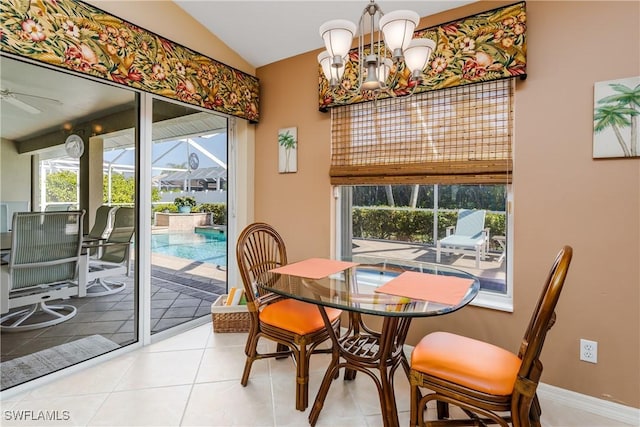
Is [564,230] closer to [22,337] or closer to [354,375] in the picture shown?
[354,375]

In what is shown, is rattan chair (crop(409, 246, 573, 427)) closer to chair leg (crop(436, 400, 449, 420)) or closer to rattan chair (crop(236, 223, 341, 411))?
chair leg (crop(436, 400, 449, 420))

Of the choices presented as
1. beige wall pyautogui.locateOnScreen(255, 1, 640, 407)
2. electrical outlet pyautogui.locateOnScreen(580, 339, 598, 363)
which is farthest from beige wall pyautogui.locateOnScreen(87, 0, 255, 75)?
electrical outlet pyautogui.locateOnScreen(580, 339, 598, 363)

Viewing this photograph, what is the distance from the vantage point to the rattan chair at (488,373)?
1.17 meters

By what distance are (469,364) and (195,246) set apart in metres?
2.57

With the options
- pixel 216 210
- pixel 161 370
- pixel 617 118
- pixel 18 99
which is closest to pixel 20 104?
pixel 18 99

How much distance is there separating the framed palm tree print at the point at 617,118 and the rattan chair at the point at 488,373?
93 cm

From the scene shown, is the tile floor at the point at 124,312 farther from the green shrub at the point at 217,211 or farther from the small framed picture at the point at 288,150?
the small framed picture at the point at 288,150

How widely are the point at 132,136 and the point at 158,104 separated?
35 centimetres

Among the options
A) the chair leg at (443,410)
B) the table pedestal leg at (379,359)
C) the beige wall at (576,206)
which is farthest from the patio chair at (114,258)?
the beige wall at (576,206)

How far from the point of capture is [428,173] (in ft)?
7.58

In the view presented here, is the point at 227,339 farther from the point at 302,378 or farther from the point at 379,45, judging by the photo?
the point at 379,45

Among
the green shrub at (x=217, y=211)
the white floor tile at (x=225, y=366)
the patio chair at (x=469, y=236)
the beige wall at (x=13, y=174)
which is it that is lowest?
the white floor tile at (x=225, y=366)

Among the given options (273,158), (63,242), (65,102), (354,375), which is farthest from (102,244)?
(354,375)

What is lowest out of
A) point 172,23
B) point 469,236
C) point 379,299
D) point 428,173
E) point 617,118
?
point 379,299
